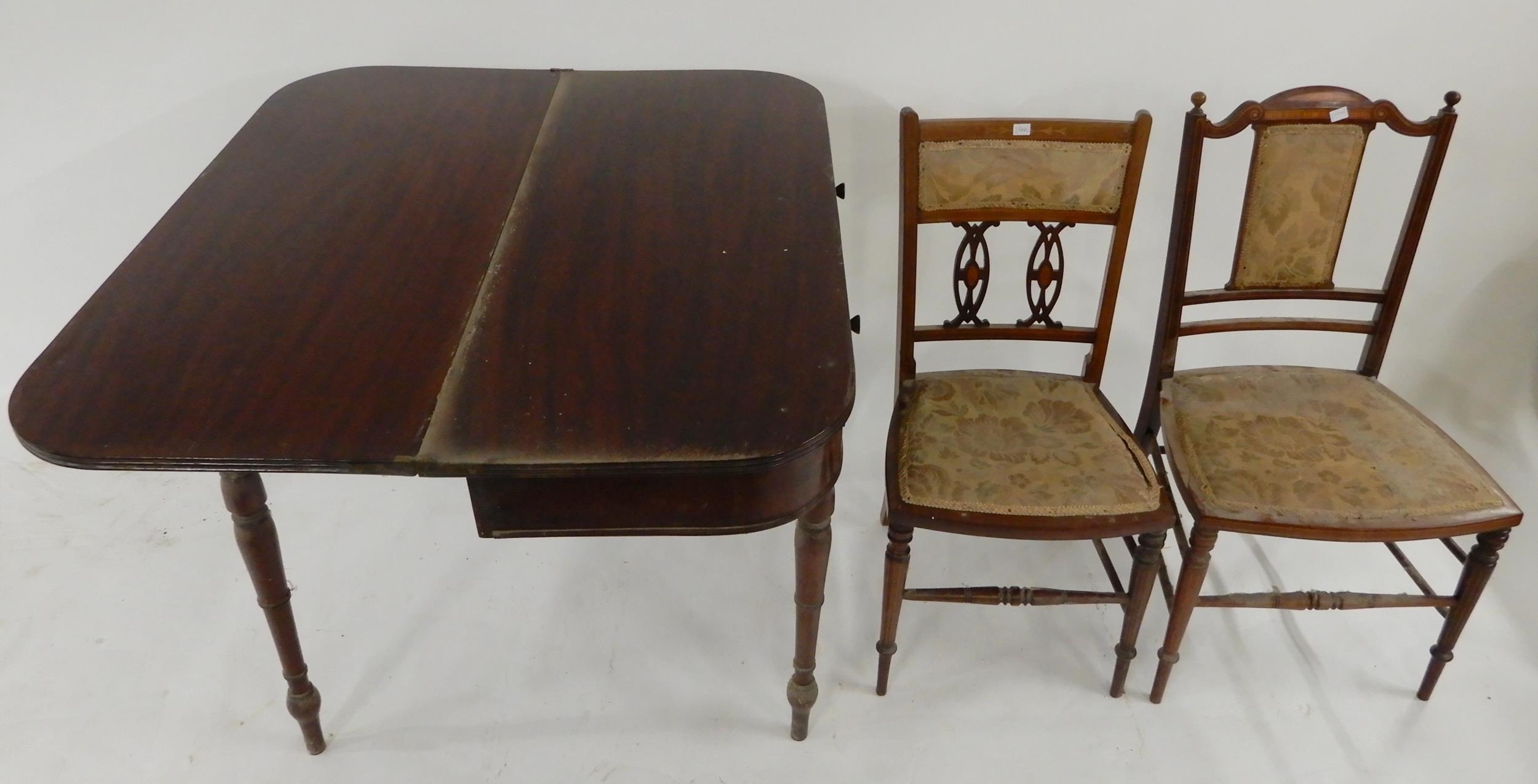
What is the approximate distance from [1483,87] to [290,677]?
2.37m

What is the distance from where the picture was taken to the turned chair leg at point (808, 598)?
4.64ft

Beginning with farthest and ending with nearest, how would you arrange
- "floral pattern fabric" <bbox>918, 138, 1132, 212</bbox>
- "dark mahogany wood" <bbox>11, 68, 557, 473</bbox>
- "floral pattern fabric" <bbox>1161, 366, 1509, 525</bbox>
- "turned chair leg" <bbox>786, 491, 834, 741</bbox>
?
"floral pattern fabric" <bbox>918, 138, 1132, 212</bbox>
"floral pattern fabric" <bbox>1161, 366, 1509, 525</bbox>
"turned chair leg" <bbox>786, 491, 834, 741</bbox>
"dark mahogany wood" <bbox>11, 68, 557, 473</bbox>

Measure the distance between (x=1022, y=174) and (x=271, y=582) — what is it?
4.53 ft

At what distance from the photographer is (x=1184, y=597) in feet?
5.71

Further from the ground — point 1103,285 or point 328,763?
point 1103,285

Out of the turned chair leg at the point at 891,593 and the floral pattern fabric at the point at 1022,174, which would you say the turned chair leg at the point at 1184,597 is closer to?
the turned chair leg at the point at 891,593

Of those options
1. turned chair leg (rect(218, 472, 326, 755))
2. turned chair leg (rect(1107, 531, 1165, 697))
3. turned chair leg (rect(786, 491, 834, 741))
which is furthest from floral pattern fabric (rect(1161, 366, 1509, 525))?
turned chair leg (rect(218, 472, 326, 755))

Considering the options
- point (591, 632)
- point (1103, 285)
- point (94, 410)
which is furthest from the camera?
point (591, 632)

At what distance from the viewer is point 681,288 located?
135 cm

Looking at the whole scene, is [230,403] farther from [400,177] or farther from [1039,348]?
[1039,348]

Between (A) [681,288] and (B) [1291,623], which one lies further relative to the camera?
(B) [1291,623]

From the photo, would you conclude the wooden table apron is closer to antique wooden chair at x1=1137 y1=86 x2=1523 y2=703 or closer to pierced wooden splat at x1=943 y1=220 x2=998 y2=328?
pierced wooden splat at x1=943 y1=220 x2=998 y2=328

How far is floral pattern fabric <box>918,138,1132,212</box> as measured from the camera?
1.72m

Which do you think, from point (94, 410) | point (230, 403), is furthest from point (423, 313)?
point (94, 410)
